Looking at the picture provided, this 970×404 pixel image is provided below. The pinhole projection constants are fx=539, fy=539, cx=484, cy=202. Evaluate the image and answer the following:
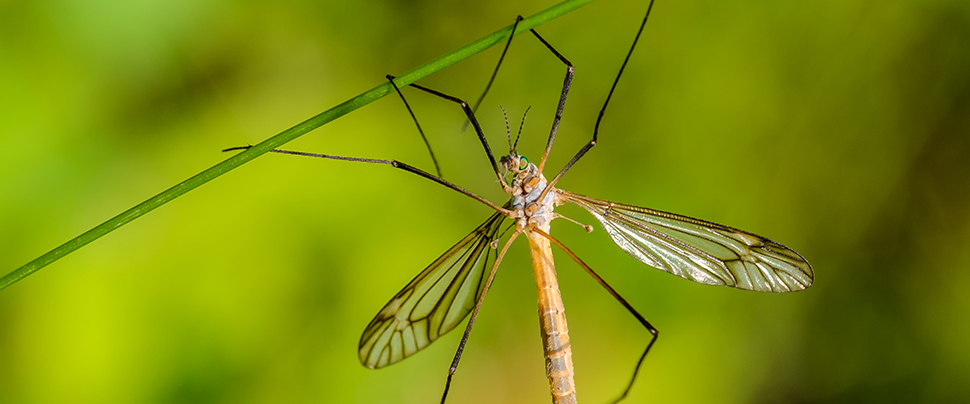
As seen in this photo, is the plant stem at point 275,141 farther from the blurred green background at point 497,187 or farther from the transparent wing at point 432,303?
the blurred green background at point 497,187

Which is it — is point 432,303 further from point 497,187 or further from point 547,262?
point 497,187

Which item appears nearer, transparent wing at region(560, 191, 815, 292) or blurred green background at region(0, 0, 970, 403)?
transparent wing at region(560, 191, 815, 292)

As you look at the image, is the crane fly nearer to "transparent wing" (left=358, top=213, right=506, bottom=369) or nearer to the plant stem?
"transparent wing" (left=358, top=213, right=506, bottom=369)

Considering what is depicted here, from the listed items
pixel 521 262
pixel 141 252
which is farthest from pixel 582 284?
pixel 141 252

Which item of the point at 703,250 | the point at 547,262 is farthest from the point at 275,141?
the point at 703,250

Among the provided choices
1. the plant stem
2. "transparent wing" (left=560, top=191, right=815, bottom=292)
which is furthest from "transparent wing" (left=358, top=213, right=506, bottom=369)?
the plant stem

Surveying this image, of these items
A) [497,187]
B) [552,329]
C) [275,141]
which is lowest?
[552,329]

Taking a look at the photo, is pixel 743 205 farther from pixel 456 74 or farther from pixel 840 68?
pixel 456 74
